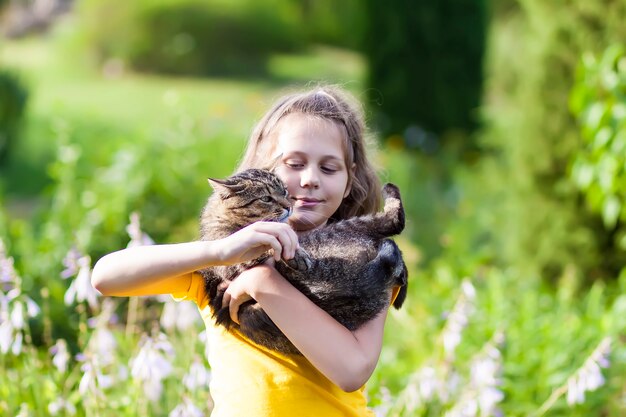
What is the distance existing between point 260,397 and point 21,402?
1.43 meters

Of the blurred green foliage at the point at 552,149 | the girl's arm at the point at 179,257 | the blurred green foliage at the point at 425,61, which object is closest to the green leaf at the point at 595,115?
the blurred green foliage at the point at 552,149

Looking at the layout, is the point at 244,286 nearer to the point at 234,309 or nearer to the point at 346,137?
the point at 234,309

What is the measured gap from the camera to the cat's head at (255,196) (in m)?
2.15

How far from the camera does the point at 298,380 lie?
2.06 metres

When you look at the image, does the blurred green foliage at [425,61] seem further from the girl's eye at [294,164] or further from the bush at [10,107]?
the girl's eye at [294,164]

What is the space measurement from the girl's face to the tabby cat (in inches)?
1.8

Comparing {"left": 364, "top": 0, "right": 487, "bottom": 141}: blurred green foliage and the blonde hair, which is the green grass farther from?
the blonde hair

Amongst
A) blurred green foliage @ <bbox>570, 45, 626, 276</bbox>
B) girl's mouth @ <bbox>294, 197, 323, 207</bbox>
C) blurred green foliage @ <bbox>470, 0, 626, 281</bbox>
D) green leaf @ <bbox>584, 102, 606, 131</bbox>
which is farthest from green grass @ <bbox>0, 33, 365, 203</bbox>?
girl's mouth @ <bbox>294, 197, 323, 207</bbox>

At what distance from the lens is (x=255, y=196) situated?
2.18 metres

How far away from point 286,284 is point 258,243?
8.7 inches

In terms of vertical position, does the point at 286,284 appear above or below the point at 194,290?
above

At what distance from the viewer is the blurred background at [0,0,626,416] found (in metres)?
3.18

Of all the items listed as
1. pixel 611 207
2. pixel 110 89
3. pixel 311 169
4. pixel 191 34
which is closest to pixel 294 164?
pixel 311 169

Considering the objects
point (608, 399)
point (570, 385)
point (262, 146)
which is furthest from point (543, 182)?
point (262, 146)
